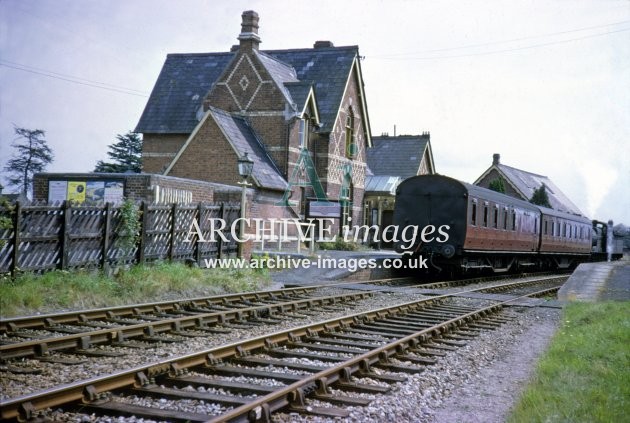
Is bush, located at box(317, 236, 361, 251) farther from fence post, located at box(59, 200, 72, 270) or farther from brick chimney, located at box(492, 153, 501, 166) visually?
brick chimney, located at box(492, 153, 501, 166)

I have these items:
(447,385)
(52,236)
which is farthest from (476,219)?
(447,385)

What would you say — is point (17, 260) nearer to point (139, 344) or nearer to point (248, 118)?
point (139, 344)

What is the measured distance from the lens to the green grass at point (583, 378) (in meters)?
5.36

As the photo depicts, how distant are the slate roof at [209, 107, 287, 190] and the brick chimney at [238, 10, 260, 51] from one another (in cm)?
345

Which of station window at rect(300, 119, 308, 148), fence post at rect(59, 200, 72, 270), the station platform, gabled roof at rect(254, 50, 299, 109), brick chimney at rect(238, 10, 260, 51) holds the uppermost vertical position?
brick chimney at rect(238, 10, 260, 51)

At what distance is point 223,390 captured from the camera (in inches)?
227

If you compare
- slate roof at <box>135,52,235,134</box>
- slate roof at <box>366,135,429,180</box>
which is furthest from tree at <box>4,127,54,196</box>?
slate roof at <box>366,135,429,180</box>

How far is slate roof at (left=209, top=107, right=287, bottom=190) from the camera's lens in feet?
89.9

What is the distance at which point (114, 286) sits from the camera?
12039mm

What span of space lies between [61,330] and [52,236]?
14.0ft

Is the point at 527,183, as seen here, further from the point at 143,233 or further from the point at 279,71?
the point at 143,233

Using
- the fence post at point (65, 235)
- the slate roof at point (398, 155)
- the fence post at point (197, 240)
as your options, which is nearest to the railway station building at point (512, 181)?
the slate roof at point (398, 155)

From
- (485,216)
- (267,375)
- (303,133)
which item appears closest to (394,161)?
(303,133)

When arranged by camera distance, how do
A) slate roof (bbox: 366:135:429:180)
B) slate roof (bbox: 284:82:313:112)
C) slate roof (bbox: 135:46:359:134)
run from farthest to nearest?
slate roof (bbox: 366:135:429:180) < slate roof (bbox: 135:46:359:134) < slate roof (bbox: 284:82:313:112)
